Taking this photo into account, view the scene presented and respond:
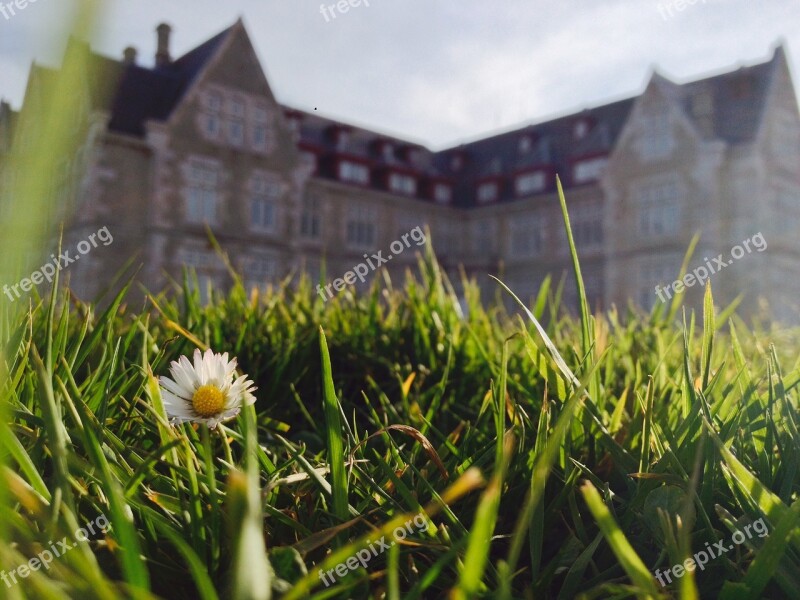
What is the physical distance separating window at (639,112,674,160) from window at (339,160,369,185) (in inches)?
322

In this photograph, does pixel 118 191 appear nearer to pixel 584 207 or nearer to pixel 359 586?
pixel 584 207

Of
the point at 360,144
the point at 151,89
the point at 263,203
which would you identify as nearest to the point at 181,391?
the point at 151,89

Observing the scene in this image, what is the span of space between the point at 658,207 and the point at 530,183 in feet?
15.4

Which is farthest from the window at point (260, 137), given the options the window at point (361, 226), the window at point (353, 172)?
the window at point (361, 226)

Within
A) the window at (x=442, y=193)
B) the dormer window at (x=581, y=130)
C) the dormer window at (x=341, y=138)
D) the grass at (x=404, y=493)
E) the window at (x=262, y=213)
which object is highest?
the dormer window at (x=581, y=130)

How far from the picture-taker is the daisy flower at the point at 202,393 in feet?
2.84

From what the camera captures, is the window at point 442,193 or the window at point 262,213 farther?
the window at point 442,193

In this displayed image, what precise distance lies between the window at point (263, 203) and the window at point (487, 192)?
7923 mm

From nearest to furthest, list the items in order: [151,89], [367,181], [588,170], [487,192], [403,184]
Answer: [151,89] < [588,170] < [367,181] < [403,184] < [487,192]

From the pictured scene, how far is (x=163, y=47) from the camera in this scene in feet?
65.6

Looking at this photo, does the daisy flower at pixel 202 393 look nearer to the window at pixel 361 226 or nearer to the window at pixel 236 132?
the window at pixel 236 132

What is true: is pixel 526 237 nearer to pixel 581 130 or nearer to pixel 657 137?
pixel 581 130

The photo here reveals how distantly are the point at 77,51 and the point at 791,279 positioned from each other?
21.2 metres

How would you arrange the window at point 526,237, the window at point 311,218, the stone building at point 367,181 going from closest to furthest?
the stone building at point 367,181
the window at point 311,218
the window at point 526,237
